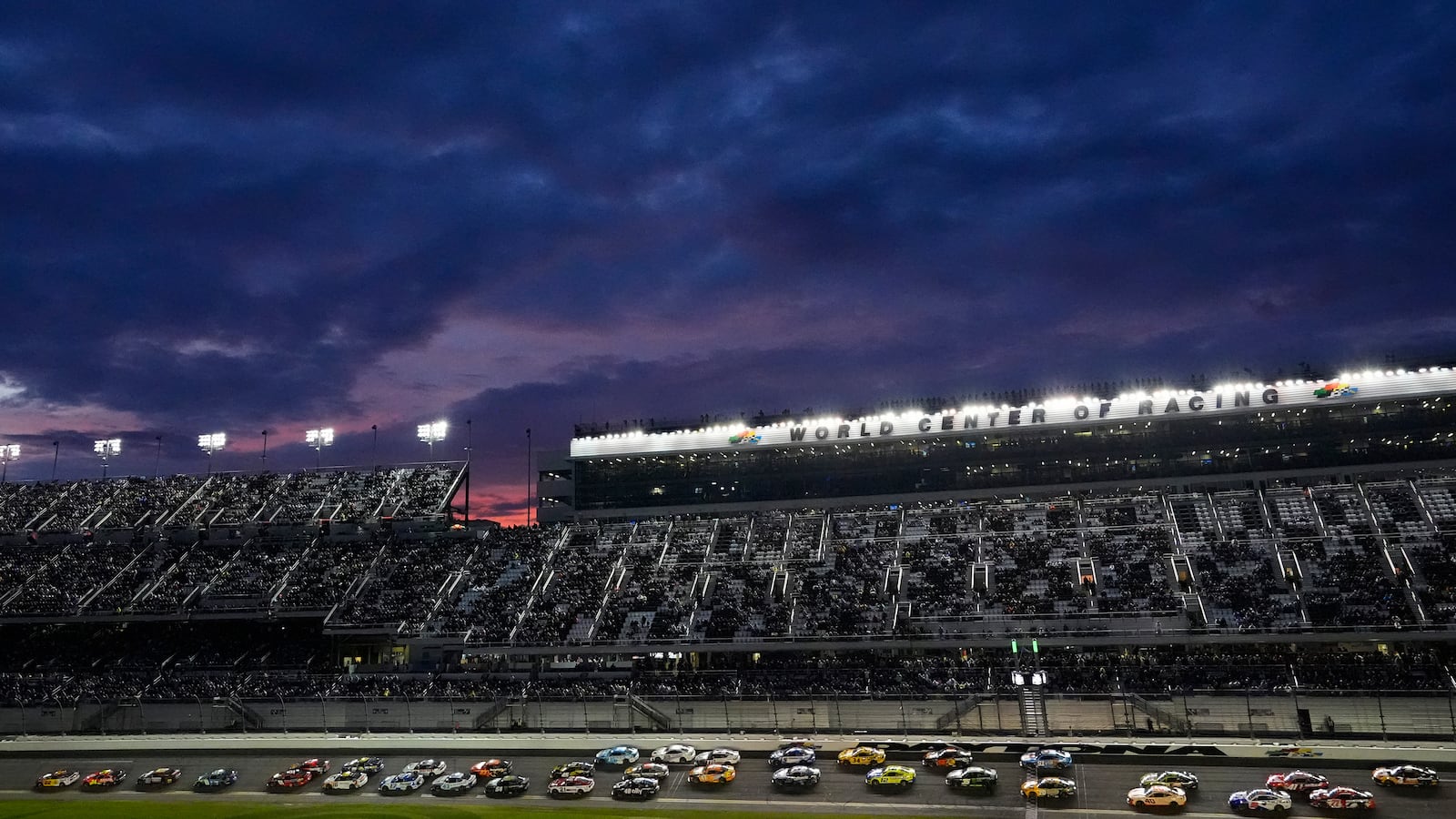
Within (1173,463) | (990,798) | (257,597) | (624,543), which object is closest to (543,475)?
(624,543)

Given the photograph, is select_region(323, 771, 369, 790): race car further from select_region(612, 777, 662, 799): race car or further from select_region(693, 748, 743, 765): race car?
select_region(693, 748, 743, 765): race car

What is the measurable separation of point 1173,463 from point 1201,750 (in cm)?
4681

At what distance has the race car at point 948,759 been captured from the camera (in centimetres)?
5447

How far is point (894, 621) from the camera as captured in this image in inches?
3132

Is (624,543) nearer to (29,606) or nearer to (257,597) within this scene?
(257,597)

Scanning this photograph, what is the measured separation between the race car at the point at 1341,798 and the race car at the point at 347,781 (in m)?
51.9

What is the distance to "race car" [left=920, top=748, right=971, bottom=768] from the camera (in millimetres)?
54469

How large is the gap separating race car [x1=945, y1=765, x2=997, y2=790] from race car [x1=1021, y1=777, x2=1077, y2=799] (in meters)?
1.96

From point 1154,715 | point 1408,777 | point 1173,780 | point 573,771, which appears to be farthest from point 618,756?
point 1408,777

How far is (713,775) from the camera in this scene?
55281mm

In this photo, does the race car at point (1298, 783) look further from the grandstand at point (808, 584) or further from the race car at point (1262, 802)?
the grandstand at point (808, 584)

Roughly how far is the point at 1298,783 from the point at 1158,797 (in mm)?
7248

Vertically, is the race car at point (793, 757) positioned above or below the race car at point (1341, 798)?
above

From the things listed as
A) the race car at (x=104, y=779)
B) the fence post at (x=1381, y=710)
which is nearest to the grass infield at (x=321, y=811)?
the race car at (x=104, y=779)
